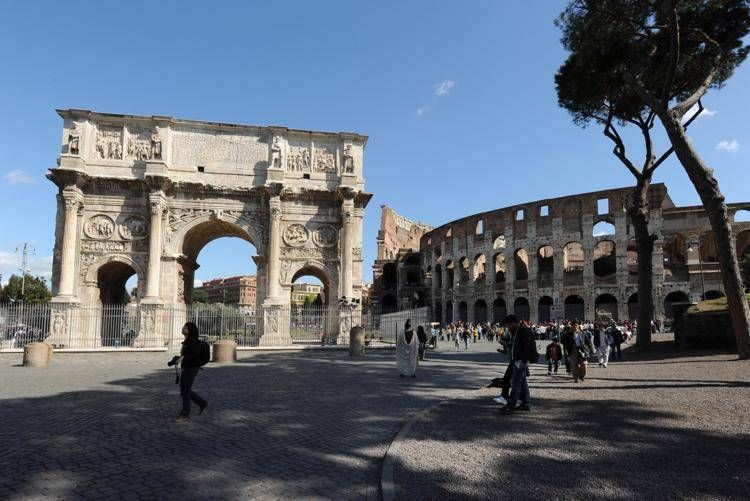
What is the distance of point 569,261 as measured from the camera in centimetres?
4659

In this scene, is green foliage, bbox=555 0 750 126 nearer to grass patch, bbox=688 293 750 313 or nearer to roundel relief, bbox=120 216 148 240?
grass patch, bbox=688 293 750 313

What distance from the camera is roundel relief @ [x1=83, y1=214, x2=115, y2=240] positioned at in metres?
20.8

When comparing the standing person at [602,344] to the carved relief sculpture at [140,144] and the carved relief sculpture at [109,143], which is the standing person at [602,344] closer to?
the carved relief sculpture at [140,144]

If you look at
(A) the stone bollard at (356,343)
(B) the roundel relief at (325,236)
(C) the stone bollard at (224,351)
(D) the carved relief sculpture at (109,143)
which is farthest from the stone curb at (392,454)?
(D) the carved relief sculpture at (109,143)

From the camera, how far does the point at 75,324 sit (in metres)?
19.1

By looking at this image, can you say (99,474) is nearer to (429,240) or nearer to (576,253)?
(429,240)

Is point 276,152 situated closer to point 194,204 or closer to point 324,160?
point 324,160

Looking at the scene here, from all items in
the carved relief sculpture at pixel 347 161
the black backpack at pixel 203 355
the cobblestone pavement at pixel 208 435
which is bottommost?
the cobblestone pavement at pixel 208 435

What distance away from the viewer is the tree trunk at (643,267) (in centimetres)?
1522

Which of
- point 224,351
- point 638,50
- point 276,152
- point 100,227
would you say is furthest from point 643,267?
point 100,227

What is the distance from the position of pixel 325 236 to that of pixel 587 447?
731 inches

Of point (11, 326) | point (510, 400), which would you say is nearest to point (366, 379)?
point (510, 400)

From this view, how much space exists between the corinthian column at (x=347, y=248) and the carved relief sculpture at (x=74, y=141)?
1152 centimetres

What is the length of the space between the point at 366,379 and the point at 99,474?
21.7 ft
